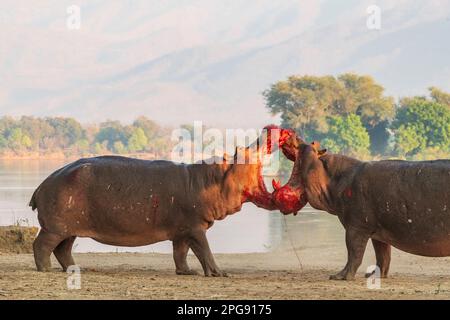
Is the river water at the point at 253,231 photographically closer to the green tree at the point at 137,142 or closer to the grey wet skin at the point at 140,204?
the grey wet skin at the point at 140,204

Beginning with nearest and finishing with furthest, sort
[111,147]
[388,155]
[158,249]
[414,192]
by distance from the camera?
1. [414,192]
2. [158,249]
3. [388,155]
4. [111,147]

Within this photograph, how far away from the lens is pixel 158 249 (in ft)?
77.6

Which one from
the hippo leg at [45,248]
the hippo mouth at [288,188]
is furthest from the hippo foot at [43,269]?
the hippo mouth at [288,188]

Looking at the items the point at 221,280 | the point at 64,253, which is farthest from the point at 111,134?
the point at 221,280

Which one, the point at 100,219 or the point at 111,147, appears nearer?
the point at 100,219

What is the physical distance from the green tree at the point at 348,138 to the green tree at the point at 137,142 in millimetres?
37724

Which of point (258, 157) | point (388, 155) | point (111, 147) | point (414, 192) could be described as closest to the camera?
point (414, 192)

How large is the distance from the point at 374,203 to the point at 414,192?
0.51 metres

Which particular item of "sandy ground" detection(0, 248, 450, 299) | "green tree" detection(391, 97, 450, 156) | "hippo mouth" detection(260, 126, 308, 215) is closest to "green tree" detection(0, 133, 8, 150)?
"green tree" detection(391, 97, 450, 156)

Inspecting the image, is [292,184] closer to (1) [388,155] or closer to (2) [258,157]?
(2) [258,157]

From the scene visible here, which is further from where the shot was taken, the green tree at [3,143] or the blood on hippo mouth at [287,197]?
the green tree at [3,143]

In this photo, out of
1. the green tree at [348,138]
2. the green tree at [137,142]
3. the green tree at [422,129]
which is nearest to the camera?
the green tree at [422,129]

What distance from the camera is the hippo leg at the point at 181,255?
560 inches

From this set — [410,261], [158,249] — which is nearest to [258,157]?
[410,261]
